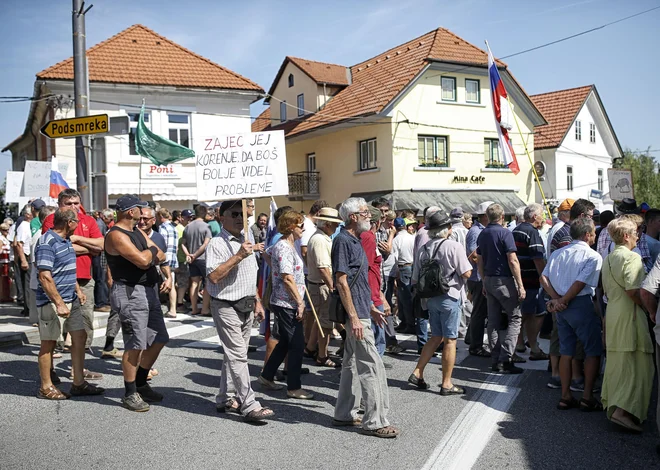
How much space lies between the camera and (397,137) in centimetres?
2778

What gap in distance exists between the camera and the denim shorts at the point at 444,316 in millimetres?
6371

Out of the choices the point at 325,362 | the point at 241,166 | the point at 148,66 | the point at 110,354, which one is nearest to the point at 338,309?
the point at 241,166

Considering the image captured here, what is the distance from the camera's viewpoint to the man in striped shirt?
19.9 ft

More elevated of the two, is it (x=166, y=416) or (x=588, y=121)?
(x=588, y=121)

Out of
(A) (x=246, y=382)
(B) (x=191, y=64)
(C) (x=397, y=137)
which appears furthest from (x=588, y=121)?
(A) (x=246, y=382)

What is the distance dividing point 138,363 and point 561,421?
3844 mm

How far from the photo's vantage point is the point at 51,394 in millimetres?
6172

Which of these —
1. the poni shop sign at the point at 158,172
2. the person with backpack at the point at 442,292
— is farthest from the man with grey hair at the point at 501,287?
the poni shop sign at the point at 158,172

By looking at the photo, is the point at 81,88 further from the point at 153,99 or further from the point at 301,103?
the point at 301,103

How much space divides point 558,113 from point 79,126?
32.5 meters

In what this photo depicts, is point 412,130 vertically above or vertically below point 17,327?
above

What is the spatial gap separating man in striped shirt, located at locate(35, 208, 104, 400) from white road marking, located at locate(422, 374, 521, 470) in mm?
3525

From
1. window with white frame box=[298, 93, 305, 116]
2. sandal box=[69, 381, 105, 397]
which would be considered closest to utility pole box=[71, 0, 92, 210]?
sandal box=[69, 381, 105, 397]

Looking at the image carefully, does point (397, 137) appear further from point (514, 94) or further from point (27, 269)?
point (27, 269)
